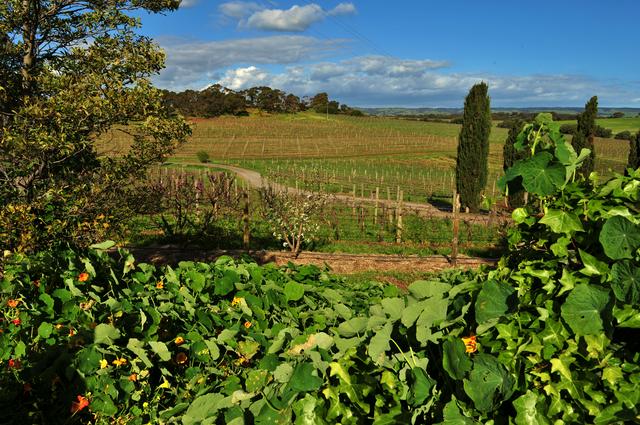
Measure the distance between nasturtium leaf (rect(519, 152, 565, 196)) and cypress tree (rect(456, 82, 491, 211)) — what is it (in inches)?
930

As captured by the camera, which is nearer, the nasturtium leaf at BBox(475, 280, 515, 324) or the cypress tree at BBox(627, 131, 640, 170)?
the nasturtium leaf at BBox(475, 280, 515, 324)

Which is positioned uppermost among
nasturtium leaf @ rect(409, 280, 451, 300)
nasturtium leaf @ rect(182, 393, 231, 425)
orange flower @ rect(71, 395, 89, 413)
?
nasturtium leaf @ rect(409, 280, 451, 300)

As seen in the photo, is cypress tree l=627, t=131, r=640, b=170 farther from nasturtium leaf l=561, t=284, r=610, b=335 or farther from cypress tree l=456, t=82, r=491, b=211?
nasturtium leaf l=561, t=284, r=610, b=335

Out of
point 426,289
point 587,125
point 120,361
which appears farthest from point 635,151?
point 120,361

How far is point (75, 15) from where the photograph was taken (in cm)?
762

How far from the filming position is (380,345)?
220 cm

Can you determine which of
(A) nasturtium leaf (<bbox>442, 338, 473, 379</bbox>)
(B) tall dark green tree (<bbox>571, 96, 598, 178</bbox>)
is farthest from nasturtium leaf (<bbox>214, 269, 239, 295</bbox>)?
(B) tall dark green tree (<bbox>571, 96, 598, 178</bbox>)

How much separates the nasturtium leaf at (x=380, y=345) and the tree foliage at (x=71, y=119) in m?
5.12

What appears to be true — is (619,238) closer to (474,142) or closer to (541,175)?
(541,175)

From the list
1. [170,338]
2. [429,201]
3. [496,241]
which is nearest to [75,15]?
[170,338]

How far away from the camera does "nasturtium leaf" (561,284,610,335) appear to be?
1747mm

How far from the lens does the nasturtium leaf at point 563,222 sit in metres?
1.99

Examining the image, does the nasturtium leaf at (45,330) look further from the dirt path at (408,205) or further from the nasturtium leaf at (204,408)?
the dirt path at (408,205)

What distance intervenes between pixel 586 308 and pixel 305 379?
3.70 feet
